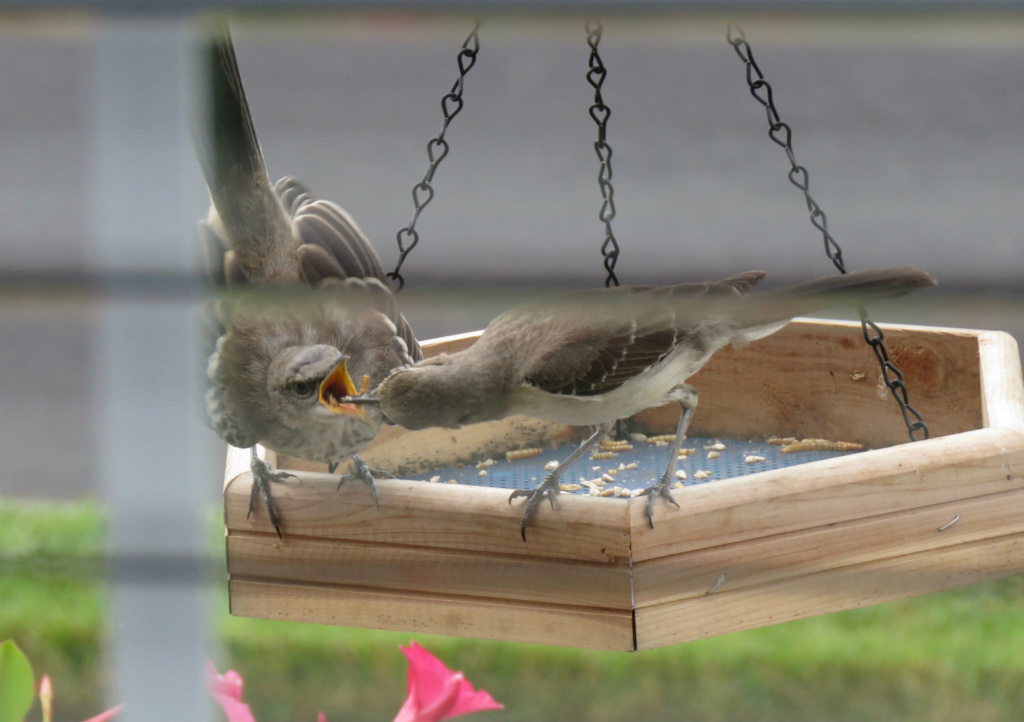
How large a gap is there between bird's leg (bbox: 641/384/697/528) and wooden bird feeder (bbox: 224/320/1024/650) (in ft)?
0.06

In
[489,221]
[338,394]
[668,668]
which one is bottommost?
[668,668]

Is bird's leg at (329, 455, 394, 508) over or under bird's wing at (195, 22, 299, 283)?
under

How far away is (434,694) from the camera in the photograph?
3.09 feet

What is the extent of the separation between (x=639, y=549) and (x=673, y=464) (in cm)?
29

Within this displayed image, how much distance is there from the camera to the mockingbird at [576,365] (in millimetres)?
1427

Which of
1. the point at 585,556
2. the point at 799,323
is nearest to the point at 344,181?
the point at 799,323

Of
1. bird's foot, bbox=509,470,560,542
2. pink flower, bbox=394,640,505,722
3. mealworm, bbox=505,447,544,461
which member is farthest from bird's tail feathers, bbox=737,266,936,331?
mealworm, bbox=505,447,544,461

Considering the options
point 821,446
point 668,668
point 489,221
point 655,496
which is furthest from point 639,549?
point 668,668

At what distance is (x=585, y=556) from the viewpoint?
121cm

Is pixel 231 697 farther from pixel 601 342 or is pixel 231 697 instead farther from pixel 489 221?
pixel 601 342

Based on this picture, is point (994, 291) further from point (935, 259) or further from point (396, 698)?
point (396, 698)

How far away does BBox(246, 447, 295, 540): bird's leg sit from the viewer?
4.18 feet

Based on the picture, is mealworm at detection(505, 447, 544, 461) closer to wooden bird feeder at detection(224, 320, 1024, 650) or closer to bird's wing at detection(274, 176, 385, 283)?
bird's wing at detection(274, 176, 385, 283)

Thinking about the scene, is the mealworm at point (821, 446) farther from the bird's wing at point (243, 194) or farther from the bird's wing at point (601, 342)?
the bird's wing at point (243, 194)
